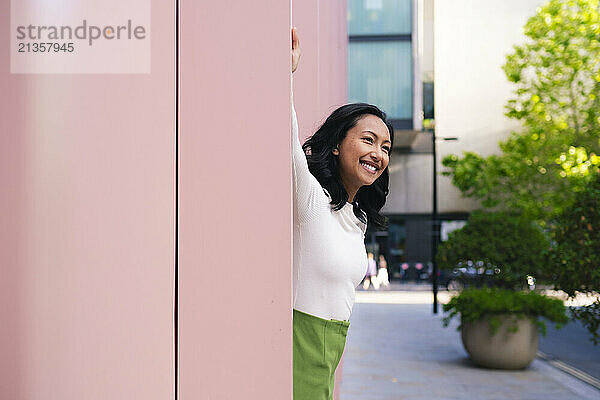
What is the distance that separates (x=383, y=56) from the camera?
24062 millimetres

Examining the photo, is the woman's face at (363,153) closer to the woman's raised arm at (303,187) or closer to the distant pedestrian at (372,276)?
the woman's raised arm at (303,187)

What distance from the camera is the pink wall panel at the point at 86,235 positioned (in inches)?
64.8

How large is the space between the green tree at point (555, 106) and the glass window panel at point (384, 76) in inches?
203

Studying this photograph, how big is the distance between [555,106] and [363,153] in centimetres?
1728

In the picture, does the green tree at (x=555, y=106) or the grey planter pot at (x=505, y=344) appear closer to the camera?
the grey planter pot at (x=505, y=344)

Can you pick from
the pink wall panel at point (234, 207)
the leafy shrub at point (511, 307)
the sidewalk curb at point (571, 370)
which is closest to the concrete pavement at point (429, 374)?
the sidewalk curb at point (571, 370)

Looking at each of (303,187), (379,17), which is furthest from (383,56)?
(303,187)

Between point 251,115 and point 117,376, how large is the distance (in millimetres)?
655

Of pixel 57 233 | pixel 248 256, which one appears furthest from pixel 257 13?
pixel 57 233

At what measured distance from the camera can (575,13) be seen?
18.0m

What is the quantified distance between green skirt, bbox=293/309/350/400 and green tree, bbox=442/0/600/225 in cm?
1588

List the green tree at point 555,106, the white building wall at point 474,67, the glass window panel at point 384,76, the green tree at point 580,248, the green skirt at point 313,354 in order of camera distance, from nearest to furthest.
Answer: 1. the green skirt at point 313,354
2. the green tree at point 580,248
3. the green tree at point 555,106
4. the glass window panel at point 384,76
5. the white building wall at point 474,67

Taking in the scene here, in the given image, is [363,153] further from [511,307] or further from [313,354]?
[511,307]

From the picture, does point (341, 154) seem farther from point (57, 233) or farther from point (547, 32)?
point (547, 32)
